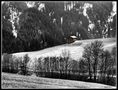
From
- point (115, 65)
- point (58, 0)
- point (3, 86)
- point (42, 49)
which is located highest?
point (58, 0)

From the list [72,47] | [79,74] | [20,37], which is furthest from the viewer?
[20,37]

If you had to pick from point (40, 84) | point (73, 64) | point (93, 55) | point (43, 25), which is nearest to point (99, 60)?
point (93, 55)

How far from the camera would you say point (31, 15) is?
467 inches

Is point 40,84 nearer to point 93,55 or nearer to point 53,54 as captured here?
point 93,55

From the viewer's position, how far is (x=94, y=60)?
8.27 metres

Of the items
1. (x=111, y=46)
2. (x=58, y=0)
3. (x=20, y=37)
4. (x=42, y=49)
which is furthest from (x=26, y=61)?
(x=111, y=46)

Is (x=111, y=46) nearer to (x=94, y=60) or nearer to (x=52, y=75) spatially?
(x=94, y=60)

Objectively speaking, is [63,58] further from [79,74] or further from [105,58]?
[105,58]

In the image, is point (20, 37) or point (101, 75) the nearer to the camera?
point (101, 75)

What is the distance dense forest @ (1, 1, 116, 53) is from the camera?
9828 mm

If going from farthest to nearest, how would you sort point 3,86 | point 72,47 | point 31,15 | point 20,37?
point 31,15, point 20,37, point 72,47, point 3,86

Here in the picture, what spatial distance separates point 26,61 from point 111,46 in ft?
11.6

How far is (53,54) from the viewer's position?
9711 mm

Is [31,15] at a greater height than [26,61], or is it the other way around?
[31,15]
